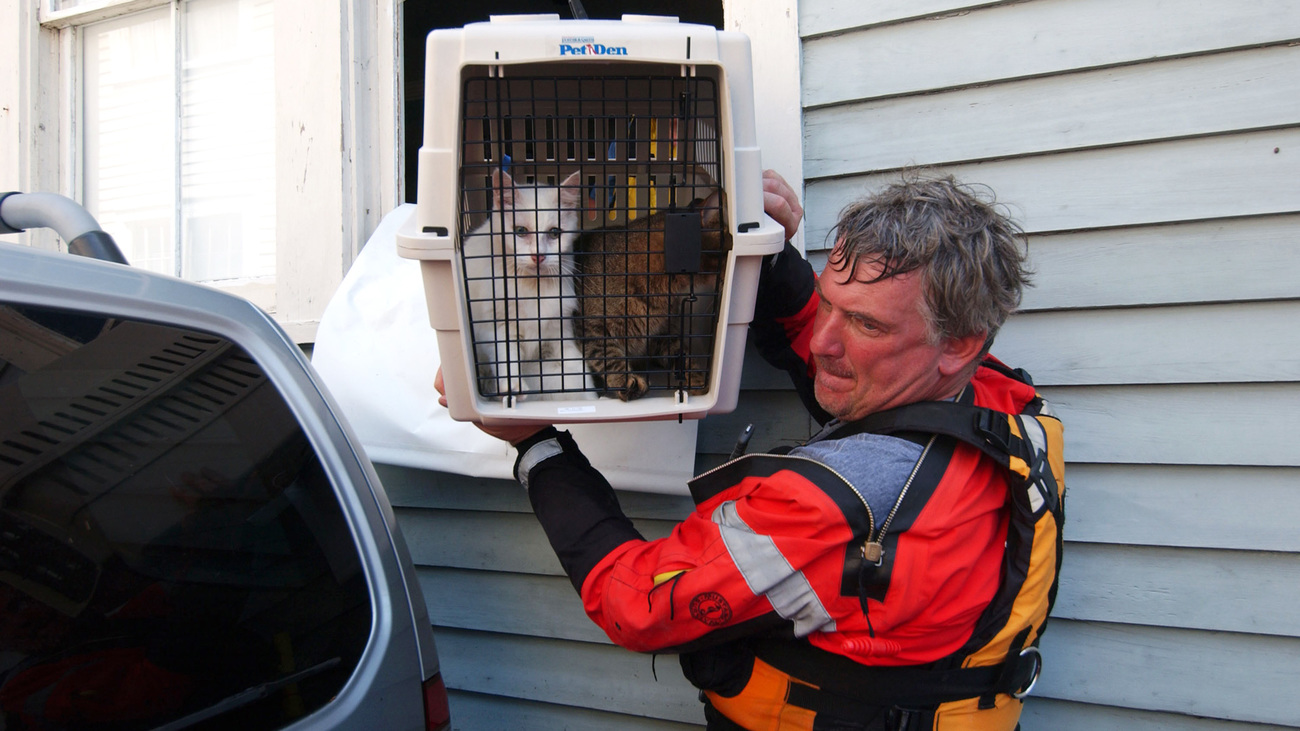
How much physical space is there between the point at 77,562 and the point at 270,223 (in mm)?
1851

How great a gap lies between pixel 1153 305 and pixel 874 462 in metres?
0.89

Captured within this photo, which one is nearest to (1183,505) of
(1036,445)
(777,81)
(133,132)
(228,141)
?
(1036,445)

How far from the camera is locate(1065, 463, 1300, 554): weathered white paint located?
1415 millimetres

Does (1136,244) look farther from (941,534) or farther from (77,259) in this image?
(77,259)

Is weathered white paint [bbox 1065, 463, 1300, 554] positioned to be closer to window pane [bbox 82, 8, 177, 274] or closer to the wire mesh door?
the wire mesh door

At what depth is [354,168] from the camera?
6.76 feet

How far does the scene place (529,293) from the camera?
1517 mm

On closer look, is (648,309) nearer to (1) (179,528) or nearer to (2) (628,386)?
(2) (628,386)

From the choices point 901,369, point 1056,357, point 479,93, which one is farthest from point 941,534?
point 479,93

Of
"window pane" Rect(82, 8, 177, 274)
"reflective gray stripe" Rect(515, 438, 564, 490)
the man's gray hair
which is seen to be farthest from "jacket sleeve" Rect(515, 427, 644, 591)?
"window pane" Rect(82, 8, 177, 274)

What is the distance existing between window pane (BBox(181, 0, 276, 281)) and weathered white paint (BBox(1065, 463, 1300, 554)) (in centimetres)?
237

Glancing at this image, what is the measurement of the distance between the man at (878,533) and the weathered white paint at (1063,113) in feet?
1.61

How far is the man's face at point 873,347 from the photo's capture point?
1104mm

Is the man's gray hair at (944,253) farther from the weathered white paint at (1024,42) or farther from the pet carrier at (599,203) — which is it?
the weathered white paint at (1024,42)
